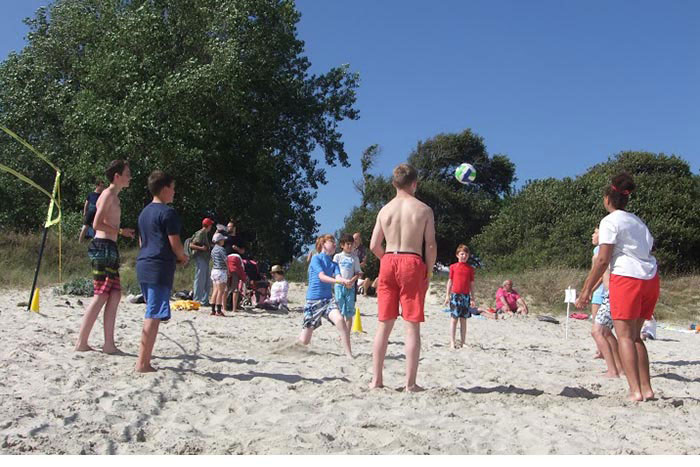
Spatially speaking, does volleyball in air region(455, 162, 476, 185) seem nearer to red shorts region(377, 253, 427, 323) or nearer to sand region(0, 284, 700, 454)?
sand region(0, 284, 700, 454)

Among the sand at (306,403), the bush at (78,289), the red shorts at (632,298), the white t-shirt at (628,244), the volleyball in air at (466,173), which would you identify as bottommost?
the sand at (306,403)

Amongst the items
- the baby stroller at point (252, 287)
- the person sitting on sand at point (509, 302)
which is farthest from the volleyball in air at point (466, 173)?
the baby stroller at point (252, 287)

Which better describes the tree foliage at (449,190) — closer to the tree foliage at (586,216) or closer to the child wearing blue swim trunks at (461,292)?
the tree foliage at (586,216)

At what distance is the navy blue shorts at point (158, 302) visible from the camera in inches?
194

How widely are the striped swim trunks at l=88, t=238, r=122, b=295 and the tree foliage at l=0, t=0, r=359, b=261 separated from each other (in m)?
15.2

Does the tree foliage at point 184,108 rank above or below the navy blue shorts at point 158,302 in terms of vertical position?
above

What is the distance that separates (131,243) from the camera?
22.3m

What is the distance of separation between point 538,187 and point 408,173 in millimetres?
27416

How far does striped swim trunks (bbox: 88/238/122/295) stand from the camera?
564 cm

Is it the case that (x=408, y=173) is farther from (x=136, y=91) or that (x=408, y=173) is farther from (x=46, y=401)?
(x=136, y=91)

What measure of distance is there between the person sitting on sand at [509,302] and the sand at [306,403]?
8193mm

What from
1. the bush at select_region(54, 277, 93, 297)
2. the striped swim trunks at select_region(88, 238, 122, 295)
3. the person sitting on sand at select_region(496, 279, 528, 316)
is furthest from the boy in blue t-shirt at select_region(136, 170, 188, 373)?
the person sitting on sand at select_region(496, 279, 528, 316)

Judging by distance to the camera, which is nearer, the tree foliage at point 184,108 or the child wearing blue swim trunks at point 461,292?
the child wearing blue swim trunks at point 461,292
